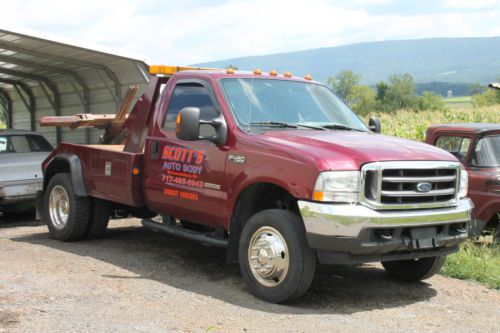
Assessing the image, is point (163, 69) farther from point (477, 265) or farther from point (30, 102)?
point (30, 102)

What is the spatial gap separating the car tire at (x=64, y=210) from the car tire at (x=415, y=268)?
3898 millimetres

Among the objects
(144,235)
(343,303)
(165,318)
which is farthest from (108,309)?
(144,235)

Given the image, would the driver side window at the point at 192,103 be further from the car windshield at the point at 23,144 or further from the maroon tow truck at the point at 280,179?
the car windshield at the point at 23,144

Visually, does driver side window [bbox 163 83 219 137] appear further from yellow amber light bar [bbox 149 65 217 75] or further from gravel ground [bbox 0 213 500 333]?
gravel ground [bbox 0 213 500 333]

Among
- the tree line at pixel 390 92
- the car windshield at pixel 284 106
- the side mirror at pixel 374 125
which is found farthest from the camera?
the tree line at pixel 390 92

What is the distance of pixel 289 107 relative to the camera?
710 cm

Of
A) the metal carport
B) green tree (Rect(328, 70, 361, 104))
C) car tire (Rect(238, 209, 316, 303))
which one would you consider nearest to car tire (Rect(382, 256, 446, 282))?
car tire (Rect(238, 209, 316, 303))

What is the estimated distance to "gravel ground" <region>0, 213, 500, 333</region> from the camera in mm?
5344

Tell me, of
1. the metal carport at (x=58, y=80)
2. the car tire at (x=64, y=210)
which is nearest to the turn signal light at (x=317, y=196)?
the car tire at (x=64, y=210)

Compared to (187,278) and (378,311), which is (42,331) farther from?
(378,311)

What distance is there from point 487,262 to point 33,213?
786 centimetres

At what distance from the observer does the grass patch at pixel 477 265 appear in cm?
735

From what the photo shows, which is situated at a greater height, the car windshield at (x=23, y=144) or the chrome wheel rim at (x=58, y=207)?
the car windshield at (x=23, y=144)

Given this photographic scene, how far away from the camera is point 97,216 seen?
900cm
